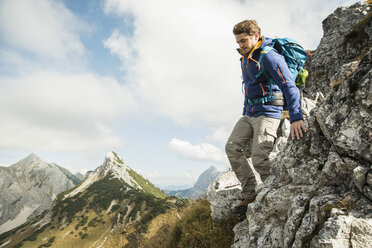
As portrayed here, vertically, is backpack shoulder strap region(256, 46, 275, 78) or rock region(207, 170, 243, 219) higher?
backpack shoulder strap region(256, 46, 275, 78)

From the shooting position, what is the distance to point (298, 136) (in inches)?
164

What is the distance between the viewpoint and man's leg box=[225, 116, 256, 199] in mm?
5473

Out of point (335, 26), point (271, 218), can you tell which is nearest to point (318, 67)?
point (335, 26)

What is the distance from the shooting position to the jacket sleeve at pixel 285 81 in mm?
4086

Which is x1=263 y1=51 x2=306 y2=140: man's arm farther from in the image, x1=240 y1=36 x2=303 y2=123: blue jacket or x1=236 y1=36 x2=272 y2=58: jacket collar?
x1=236 y1=36 x2=272 y2=58: jacket collar

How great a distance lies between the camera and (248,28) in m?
4.82

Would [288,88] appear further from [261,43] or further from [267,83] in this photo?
[261,43]

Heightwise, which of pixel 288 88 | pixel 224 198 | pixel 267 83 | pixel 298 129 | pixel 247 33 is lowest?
pixel 224 198

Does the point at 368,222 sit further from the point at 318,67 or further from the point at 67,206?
the point at 67,206

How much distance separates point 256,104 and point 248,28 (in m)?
1.85

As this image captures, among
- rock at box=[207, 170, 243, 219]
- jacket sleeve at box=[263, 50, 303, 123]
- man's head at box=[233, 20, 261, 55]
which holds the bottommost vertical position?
rock at box=[207, 170, 243, 219]

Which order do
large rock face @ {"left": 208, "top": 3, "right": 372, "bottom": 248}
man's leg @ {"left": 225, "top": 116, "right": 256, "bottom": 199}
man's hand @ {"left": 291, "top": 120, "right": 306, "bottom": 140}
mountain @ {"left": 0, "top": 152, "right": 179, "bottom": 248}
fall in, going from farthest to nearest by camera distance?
mountain @ {"left": 0, "top": 152, "right": 179, "bottom": 248} → man's leg @ {"left": 225, "top": 116, "right": 256, "bottom": 199} → man's hand @ {"left": 291, "top": 120, "right": 306, "bottom": 140} → large rock face @ {"left": 208, "top": 3, "right": 372, "bottom": 248}

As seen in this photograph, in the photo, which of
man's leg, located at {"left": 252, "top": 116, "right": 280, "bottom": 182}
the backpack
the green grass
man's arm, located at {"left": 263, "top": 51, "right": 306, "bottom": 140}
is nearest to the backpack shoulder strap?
the backpack

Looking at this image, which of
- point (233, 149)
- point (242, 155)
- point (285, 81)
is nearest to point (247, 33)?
point (285, 81)
